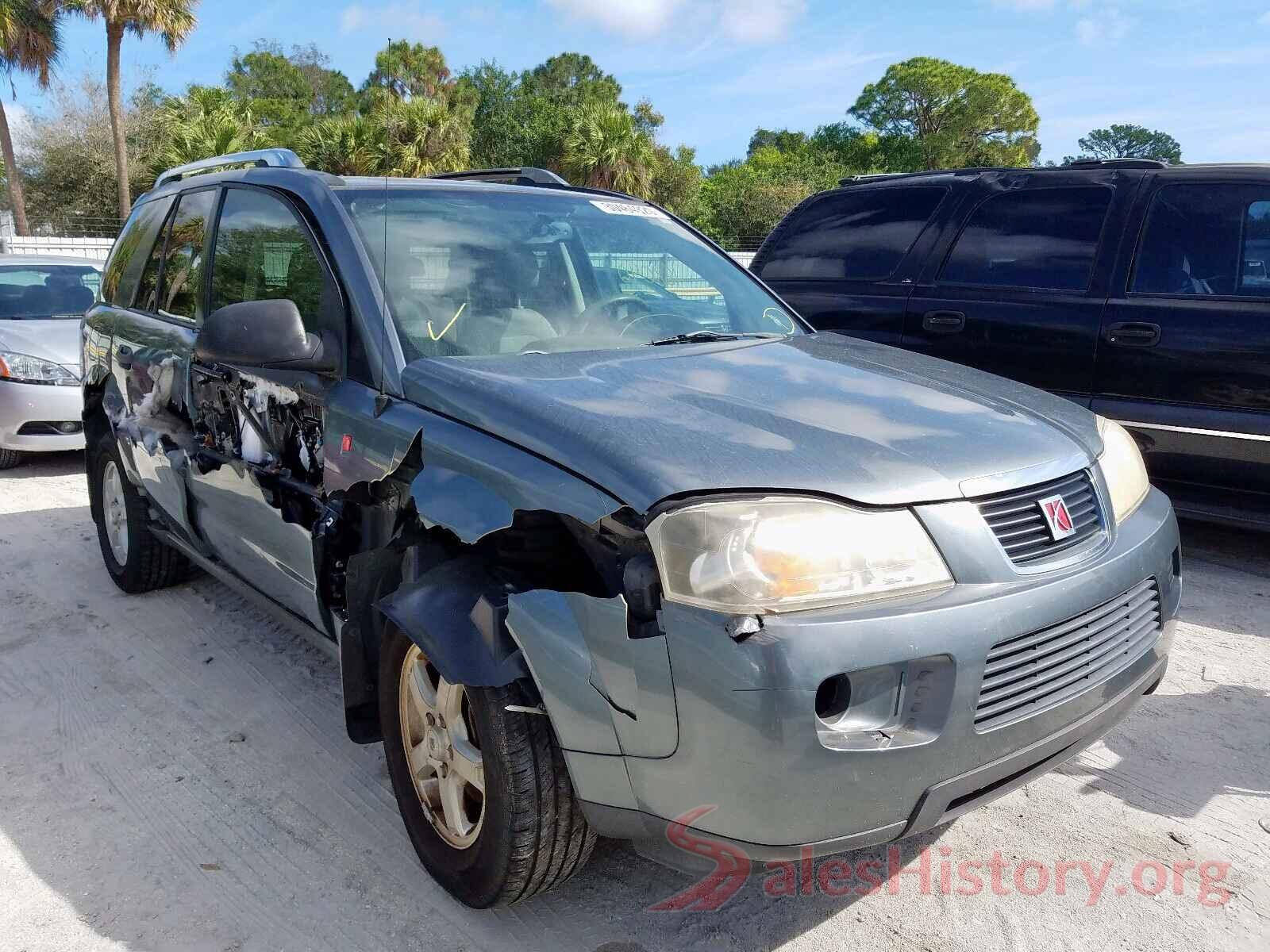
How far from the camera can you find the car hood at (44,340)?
7.17 meters

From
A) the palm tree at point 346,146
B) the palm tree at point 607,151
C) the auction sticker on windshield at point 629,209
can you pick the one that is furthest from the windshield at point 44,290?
the palm tree at point 607,151

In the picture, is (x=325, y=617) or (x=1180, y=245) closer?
(x=325, y=617)

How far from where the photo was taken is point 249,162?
381 centimetres

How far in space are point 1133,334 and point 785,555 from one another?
3.68m

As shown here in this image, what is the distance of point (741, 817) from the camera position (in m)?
1.82

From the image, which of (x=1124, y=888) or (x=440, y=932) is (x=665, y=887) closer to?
(x=440, y=932)

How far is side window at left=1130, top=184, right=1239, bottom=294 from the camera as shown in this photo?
4652 millimetres

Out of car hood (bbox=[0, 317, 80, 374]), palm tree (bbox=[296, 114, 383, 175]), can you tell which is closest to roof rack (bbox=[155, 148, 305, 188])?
car hood (bbox=[0, 317, 80, 374])

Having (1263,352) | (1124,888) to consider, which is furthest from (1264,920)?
(1263,352)

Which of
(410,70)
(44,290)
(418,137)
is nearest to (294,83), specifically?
(410,70)

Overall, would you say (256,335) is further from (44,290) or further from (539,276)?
(44,290)

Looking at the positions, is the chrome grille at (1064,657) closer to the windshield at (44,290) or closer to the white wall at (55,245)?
the windshield at (44,290)

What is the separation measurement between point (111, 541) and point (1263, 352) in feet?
17.5

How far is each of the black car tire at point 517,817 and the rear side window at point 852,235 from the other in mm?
4238
